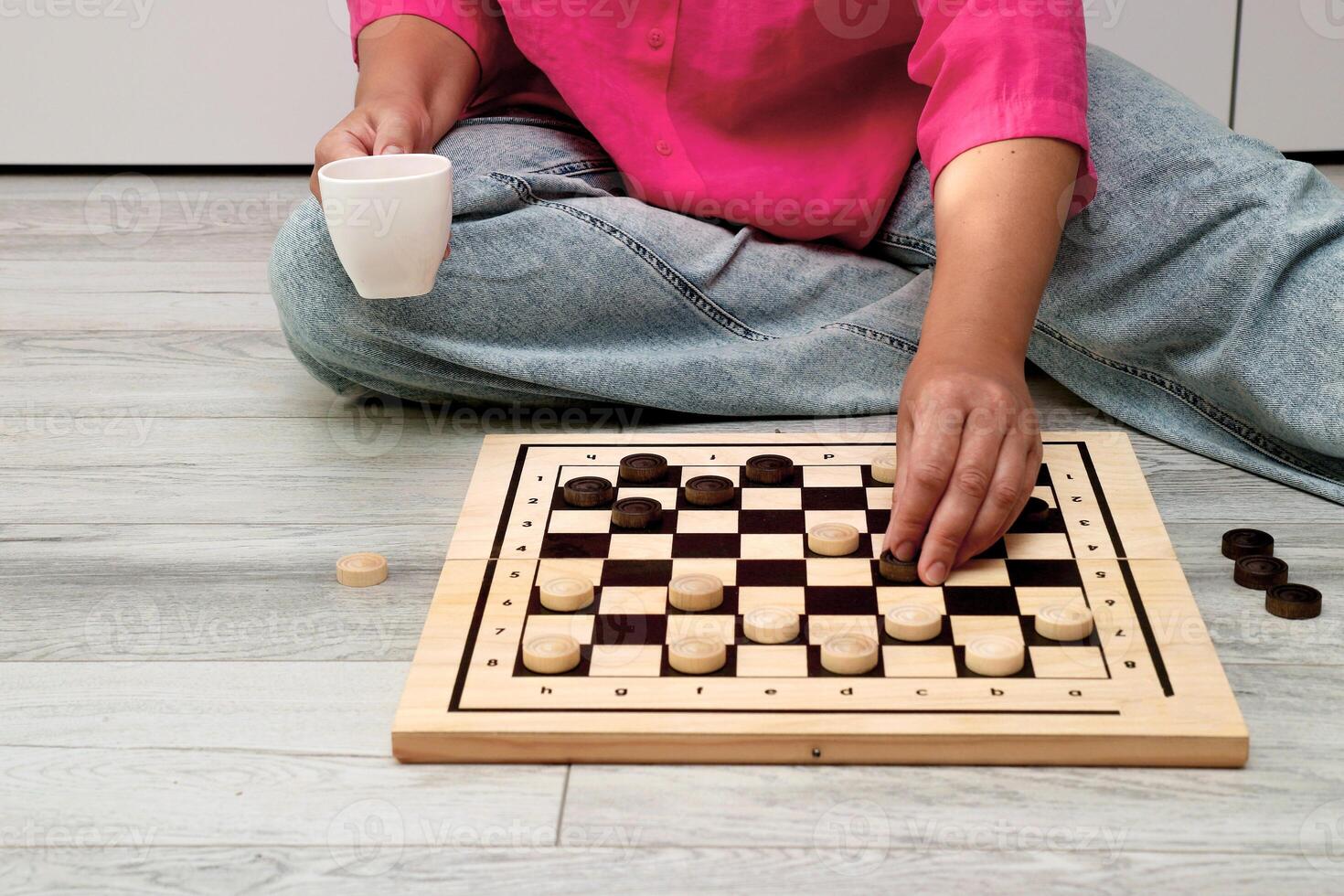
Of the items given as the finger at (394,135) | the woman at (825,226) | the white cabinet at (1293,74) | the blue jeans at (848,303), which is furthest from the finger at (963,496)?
the white cabinet at (1293,74)

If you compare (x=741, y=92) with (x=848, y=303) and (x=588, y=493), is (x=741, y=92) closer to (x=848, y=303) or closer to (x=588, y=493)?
(x=848, y=303)

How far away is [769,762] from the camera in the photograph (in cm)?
73

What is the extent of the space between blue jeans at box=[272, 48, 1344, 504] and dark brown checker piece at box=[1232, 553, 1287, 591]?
0.17 m

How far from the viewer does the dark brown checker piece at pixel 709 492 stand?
3.23 feet

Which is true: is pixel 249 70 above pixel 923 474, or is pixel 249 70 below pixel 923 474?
below

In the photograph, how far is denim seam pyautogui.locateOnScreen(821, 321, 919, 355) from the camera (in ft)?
4.00

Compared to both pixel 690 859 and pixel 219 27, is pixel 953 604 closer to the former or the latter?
pixel 690 859

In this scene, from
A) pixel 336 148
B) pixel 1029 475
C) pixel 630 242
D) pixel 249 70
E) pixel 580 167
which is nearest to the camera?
pixel 1029 475

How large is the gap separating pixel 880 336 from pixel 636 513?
0.38 meters

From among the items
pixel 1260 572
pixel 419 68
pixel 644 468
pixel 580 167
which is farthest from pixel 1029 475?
pixel 419 68

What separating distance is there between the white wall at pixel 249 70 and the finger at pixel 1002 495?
4.30 ft

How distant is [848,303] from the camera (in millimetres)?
1267

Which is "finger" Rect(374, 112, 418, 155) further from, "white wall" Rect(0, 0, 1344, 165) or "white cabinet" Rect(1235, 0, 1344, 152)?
"white cabinet" Rect(1235, 0, 1344, 152)

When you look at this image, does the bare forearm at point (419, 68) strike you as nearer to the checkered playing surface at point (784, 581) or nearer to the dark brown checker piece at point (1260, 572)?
the checkered playing surface at point (784, 581)
